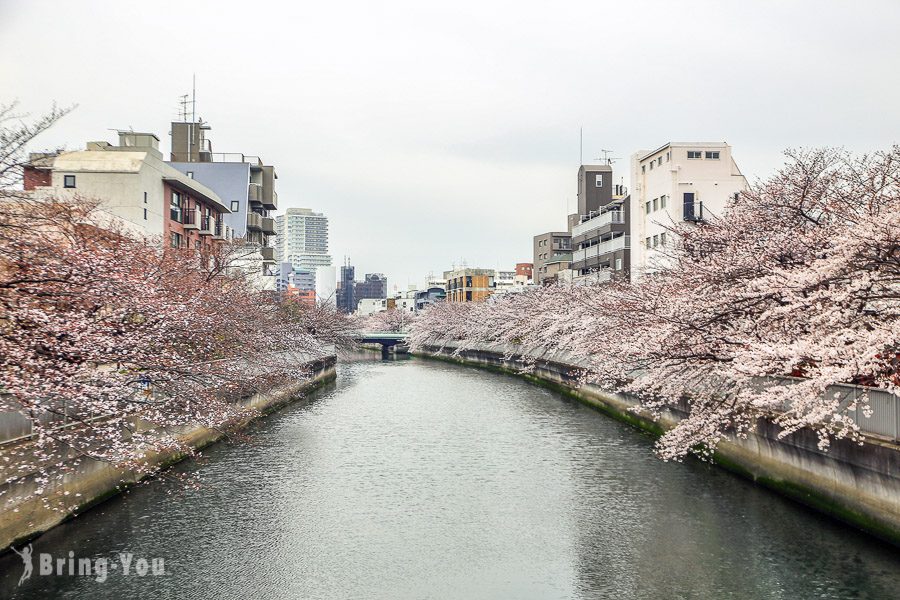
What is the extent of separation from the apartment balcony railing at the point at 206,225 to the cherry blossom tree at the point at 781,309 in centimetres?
3397

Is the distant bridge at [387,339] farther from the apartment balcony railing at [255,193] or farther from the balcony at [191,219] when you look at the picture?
the balcony at [191,219]

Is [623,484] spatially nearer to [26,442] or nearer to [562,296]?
[26,442]

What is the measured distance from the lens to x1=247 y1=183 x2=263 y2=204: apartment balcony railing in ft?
220

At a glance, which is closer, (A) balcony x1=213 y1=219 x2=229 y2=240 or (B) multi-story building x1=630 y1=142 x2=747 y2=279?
(A) balcony x1=213 y1=219 x2=229 y2=240

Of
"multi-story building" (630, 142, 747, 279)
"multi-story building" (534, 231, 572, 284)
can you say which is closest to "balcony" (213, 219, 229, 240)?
"multi-story building" (630, 142, 747, 279)

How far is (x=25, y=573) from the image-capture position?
1486 cm

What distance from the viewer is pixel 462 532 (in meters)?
18.4

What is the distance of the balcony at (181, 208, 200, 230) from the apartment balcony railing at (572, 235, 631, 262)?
128ft

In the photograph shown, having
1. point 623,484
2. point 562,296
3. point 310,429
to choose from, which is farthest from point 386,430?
point 562,296

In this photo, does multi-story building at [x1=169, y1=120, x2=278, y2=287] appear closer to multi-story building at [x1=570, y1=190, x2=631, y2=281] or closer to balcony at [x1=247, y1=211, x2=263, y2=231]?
balcony at [x1=247, y1=211, x2=263, y2=231]

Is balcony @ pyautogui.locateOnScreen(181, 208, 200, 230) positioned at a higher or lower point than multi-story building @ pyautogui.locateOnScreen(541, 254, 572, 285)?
lower

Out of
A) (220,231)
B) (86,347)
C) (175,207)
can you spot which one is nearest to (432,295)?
(220,231)

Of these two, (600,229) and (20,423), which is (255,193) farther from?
(20,423)

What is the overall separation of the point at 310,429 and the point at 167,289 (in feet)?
37.9
